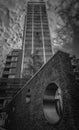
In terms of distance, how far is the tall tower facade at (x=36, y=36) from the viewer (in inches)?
1183

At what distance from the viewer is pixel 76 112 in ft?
8.08

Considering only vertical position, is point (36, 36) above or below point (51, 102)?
above

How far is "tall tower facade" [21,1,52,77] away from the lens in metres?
30.0

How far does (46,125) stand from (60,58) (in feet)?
8.78

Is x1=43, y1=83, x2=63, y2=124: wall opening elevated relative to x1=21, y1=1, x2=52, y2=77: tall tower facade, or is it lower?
lower

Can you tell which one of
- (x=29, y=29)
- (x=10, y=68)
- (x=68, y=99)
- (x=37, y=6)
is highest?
(x=37, y=6)

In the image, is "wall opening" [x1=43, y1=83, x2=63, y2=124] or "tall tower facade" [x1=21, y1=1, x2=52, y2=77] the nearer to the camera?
"wall opening" [x1=43, y1=83, x2=63, y2=124]

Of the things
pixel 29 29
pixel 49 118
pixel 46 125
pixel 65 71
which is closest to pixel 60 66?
pixel 65 71

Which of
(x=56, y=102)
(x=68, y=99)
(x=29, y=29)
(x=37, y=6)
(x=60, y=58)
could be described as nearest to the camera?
(x=68, y=99)

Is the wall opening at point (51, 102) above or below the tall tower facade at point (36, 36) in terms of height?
below

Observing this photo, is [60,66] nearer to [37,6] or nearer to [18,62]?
[18,62]

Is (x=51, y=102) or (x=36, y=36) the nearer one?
(x=51, y=102)

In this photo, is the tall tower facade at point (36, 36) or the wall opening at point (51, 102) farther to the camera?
the tall tower facade at point (36, 36)

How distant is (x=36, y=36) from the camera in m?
36.0
